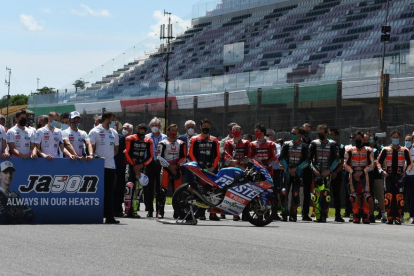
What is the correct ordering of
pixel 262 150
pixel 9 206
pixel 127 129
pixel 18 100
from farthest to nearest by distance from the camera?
pixel 18 100, pixel 127 129, pixel 262 150, pixel 9 206

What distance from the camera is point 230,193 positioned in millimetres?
13453

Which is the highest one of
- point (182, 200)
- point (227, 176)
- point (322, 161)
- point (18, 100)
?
point (18, 100)

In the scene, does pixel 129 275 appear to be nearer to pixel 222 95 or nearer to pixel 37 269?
pixel 37 269

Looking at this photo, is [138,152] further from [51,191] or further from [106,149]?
[51,191]

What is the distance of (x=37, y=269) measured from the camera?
720 cm

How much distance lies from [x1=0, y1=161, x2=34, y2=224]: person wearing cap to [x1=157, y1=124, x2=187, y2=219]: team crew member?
3.01 metres

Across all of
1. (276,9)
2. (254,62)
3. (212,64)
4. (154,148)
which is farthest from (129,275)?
(276,9)

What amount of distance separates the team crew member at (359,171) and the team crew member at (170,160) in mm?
3380

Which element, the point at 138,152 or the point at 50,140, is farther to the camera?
the point at 138,152

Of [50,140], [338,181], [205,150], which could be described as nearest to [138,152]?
[205,150]

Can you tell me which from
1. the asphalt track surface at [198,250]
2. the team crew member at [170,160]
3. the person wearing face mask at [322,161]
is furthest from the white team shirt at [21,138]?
the person wearing face mask at [322,161]

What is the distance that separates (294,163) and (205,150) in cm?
212

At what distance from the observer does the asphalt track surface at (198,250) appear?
743 centimetres

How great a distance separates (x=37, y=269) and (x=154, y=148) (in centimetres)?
916
